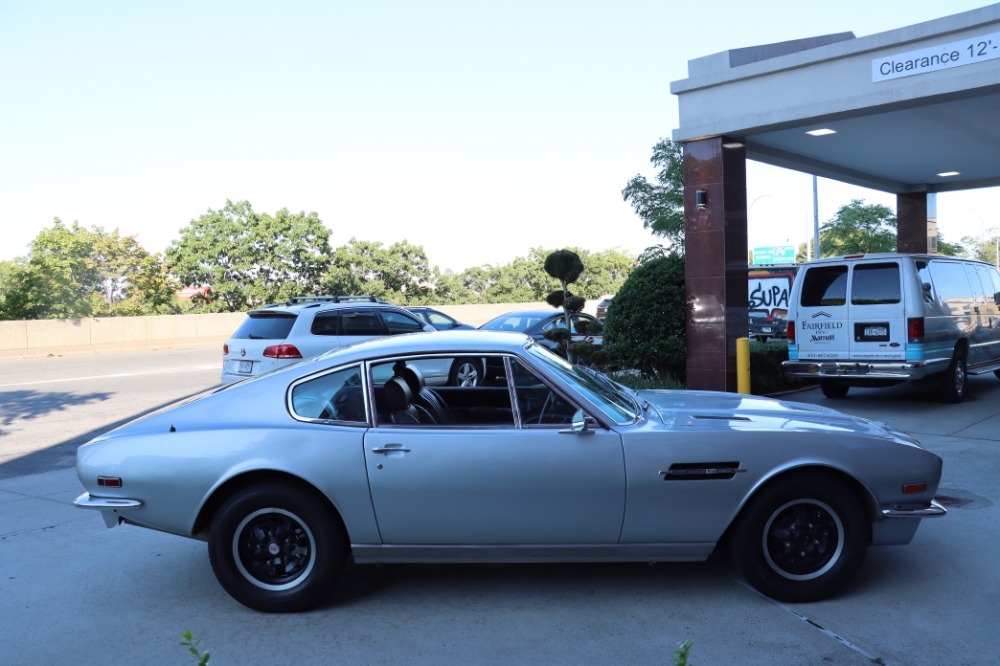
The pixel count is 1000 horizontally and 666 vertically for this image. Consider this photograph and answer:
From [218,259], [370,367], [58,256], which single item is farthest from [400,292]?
[370,367]

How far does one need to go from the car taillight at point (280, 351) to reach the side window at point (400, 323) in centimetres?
183

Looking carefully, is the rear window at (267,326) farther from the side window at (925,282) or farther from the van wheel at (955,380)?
the van wheel at (955,380)

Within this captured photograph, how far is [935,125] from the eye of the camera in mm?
12469

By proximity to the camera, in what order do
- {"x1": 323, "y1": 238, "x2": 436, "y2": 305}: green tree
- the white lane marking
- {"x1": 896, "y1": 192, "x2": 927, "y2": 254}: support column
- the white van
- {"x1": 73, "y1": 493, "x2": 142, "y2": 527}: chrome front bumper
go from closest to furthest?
{"x1": 73, "y1": 493, "x2": 142, "y2": 527}: chrome front bumper < the white van < the white lane marking < {"x1": 896, "y1": 192, "x2": 927, "y2": 254}: support column < {"x1": 323, "y1": 238, "x2": 436, "y2": 305}: green tree

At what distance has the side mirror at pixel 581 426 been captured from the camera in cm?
439

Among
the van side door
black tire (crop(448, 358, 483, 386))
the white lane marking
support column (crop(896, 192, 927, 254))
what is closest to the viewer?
black tire (crop(448, 358, 483, 386))

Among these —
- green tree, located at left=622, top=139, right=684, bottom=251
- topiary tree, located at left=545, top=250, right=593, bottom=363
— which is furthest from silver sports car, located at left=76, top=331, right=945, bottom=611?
green tree, located at left=622, top=139, right=684, bottom=251

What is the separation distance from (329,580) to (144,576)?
1.52 metres

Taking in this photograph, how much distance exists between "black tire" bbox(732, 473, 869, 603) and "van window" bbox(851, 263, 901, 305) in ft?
24.1

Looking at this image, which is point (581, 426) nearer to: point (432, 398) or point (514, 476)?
point (514, 476)

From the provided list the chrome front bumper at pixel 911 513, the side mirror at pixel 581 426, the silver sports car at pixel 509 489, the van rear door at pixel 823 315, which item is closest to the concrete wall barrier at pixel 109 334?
the van rear door at pixel 823 315

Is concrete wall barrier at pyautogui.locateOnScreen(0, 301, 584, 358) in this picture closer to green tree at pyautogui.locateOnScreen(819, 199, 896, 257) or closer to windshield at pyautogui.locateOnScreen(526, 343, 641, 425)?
windshield at pyautogui.locateOnScreen(526, 343, 641, 425)

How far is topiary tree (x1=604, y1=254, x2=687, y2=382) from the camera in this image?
12203 mm

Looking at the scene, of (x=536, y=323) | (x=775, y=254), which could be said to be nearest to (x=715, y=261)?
(x=536, y=323)
